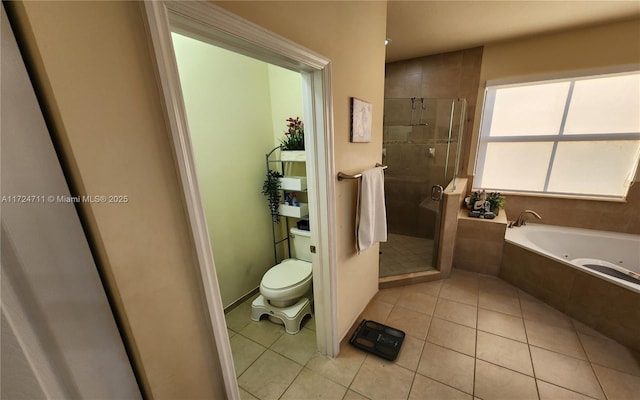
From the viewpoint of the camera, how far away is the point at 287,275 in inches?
76.7

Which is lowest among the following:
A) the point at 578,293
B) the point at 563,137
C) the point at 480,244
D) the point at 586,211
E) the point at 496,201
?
the point at 578,293

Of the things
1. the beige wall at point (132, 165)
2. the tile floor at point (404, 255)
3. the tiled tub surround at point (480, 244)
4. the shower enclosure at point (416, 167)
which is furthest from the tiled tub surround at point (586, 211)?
the beige wall at point (132, 165)

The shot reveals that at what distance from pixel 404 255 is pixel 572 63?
254cm

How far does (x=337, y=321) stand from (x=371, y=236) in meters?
0.63

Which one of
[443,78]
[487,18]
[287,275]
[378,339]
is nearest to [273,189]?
[287,275]

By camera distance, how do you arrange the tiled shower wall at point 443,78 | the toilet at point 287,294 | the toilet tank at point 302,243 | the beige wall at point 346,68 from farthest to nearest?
the tiled shower wall at point 443,78 → the toilet tank at point 302,243 → the toilet at point 287,294 → the beige wall at point 346,68

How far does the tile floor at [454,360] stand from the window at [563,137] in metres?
1.48

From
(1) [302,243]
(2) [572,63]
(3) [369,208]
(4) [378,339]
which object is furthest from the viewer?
(2) [572,63]

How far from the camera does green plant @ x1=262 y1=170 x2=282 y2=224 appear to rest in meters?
2.16

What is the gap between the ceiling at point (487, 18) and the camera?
6.06ft

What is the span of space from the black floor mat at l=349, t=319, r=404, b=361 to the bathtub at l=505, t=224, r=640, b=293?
1.55 metres

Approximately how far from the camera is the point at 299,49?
100 centimetres

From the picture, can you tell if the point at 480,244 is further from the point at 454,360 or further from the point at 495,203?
the point at 454,360

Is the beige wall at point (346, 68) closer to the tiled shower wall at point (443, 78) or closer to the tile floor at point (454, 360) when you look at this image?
the tile floor at point (454, 360)
